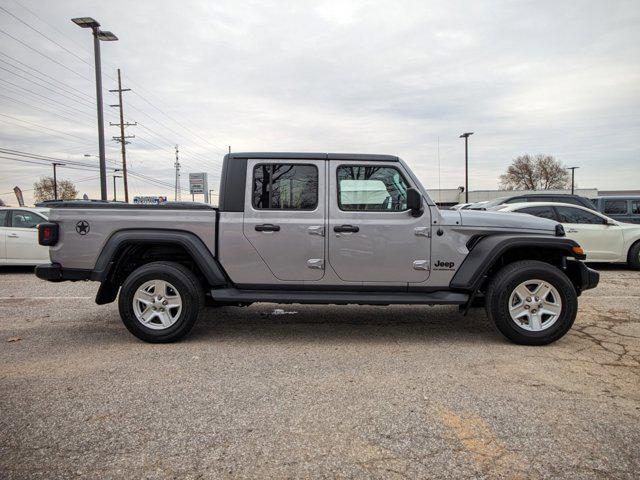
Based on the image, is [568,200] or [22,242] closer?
[22,242]

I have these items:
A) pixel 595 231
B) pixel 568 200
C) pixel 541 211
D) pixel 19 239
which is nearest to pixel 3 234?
pixel 19 239

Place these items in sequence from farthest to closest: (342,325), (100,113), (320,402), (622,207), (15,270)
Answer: (100,113)
(622,207)
(15,270)
(342,325)
(320,402)

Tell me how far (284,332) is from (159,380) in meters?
1.71

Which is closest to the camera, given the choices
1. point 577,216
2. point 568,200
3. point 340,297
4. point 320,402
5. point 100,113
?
point 320,402

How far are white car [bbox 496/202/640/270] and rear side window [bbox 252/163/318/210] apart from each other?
6.15 meters

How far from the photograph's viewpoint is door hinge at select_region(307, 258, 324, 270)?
4.56 m

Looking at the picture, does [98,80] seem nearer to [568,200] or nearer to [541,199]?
[541,199]

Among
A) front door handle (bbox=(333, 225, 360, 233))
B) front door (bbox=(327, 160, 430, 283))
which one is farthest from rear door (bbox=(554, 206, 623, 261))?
front door handle (bbox=(333, 225, 360, 233))

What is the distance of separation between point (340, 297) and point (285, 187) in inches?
52.0

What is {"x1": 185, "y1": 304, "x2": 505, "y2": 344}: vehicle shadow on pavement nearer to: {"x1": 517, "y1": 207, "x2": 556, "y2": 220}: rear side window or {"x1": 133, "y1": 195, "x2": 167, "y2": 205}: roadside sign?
{"x1": 133, "y1": 195, "x2": 167, "y2": 205}: roadside sign

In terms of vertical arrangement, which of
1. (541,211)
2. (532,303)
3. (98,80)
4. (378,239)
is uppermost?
(98,80)

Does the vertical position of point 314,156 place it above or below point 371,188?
above

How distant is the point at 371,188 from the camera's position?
4.68 m

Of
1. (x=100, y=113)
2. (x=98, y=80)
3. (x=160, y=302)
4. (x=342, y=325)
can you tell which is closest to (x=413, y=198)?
(x=342, y=325)
